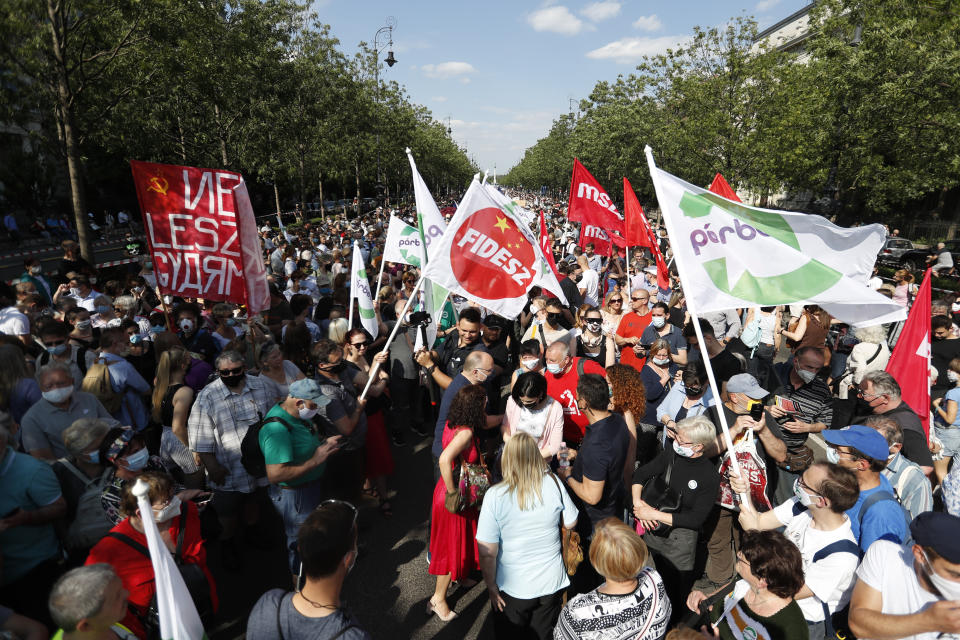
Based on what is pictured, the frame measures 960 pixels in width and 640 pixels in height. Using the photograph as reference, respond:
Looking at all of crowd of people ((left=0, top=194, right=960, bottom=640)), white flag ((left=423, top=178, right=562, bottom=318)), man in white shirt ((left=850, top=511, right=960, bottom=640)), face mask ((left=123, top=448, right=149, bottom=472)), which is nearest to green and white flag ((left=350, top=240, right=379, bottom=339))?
crowd of people ((left=0, top=194, right=960, bottom=640))

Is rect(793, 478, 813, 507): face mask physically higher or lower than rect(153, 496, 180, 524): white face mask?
higher

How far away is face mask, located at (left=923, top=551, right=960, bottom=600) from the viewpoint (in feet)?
6.89

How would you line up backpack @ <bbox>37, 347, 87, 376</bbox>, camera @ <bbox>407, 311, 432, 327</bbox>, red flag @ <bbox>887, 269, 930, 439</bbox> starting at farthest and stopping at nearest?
camera @ <bbox>407, 311, 432, 327</bbox>
backpack @ <bbox>37, 347, 87, 376</bbox>
red flag @ <bbox>887, 269, 930, 439</bbox>

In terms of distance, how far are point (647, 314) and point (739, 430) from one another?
A: 294cm

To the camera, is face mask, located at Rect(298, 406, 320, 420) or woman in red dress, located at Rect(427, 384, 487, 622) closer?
woman in red dress, located at Rect(427, 384, 487, 622)

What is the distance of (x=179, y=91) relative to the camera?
18047mm

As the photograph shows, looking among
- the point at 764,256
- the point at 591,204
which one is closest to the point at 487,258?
the point at 764,256

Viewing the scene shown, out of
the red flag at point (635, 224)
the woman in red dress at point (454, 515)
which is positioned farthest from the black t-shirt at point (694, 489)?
the red flag at point (635, 224)

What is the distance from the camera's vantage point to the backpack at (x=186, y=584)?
104 inches

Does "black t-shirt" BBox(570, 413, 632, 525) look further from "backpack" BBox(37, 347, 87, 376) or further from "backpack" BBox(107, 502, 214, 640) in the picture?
"backpack" BBox(37, 347, 87, 376)

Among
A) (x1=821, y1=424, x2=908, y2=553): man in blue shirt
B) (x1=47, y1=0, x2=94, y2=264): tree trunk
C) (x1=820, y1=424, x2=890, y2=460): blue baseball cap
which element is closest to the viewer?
(x1=821, y1=424, x2=908, y2=553): man in blue shirt

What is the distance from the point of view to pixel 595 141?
35.4 meters

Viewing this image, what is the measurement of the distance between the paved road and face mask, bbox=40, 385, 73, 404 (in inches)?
72.9

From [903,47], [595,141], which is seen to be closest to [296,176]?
[595,141]
